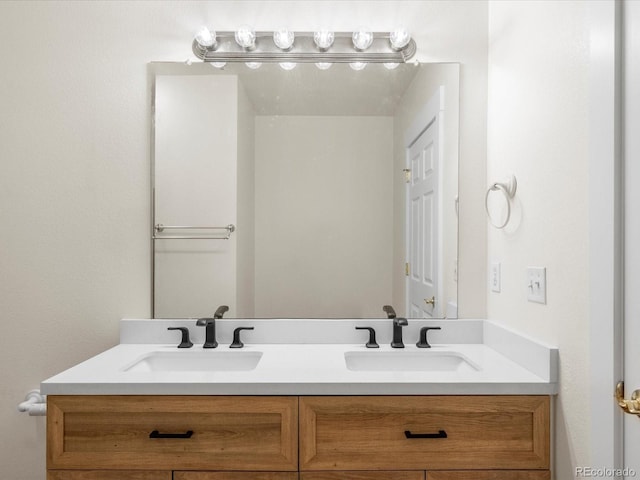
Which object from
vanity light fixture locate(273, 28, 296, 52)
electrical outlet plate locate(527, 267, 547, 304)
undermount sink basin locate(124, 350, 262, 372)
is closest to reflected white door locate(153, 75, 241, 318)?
undermount sink basin locate(124, 350, 262, 372)

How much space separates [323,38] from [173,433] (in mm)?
1482

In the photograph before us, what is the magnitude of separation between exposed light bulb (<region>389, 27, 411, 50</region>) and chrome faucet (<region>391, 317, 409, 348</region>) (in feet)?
3.53

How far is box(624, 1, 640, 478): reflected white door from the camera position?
0.93 m

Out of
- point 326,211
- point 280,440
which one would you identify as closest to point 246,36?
point 326,211

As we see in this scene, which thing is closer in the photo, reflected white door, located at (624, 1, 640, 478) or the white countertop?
reflected white door, located at (624, 1, 640, 478)

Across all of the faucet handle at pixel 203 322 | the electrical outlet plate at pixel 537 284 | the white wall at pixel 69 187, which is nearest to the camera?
the electrical outlet plate at pixel 537 284

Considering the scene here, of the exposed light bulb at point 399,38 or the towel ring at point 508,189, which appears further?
the exposed light bulb at point 399,38

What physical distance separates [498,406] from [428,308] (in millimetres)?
586

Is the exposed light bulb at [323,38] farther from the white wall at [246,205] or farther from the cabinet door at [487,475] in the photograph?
the cabinet door at [487,475]

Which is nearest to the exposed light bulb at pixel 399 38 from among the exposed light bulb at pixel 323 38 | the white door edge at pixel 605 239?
the exposed light bulb at pixel 323 38

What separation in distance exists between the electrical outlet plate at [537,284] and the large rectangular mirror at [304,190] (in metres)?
0.41

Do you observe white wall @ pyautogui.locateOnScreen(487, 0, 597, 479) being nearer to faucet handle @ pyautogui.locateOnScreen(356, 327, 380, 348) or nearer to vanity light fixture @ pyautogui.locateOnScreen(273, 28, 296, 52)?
faucet handle @ pyautogui.locateOnScreen(356, 327, 380, 348)

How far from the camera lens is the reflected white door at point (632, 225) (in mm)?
934

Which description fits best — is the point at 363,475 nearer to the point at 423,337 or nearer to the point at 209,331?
the point at 423,337
